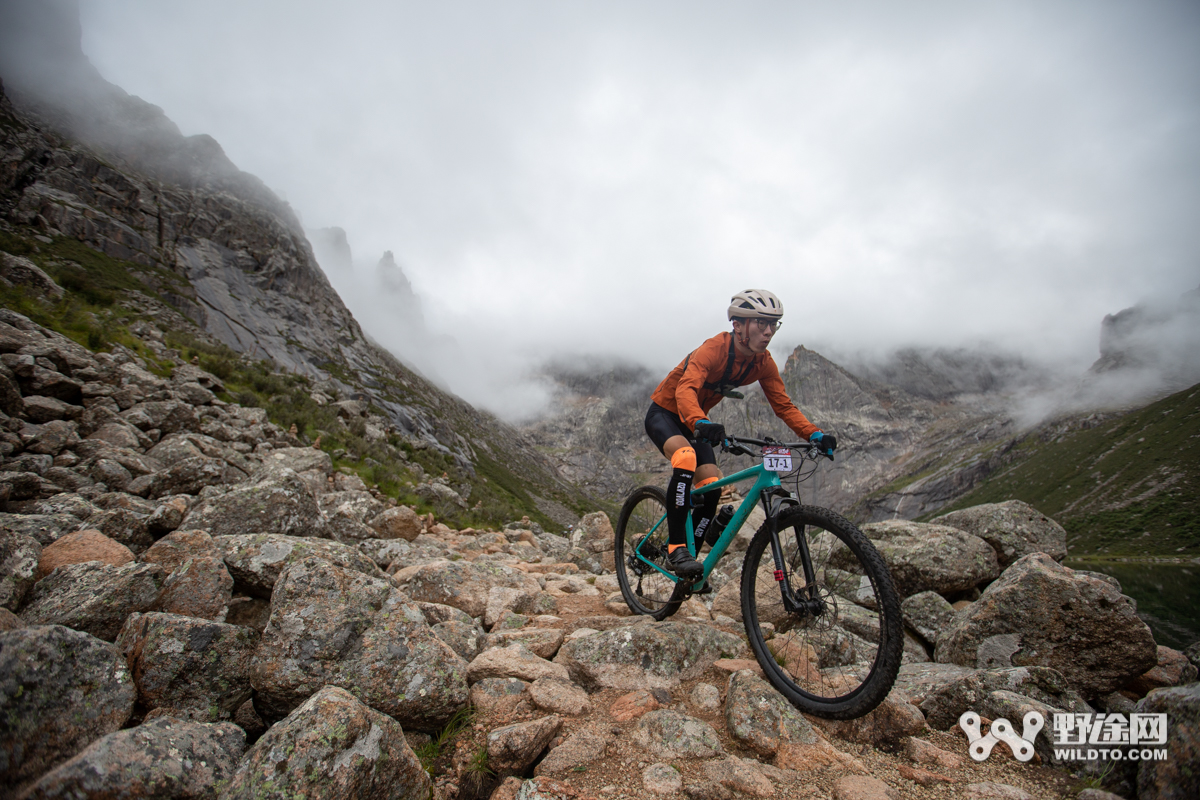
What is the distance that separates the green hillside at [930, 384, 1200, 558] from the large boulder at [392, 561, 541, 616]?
155896mm

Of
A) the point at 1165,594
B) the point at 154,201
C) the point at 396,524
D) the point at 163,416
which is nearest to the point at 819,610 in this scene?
the point at 396,524

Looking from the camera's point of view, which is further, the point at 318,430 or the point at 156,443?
the point at 318,430

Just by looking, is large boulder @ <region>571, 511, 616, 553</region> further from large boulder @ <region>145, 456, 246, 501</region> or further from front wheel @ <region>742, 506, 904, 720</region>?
front wheel @ <region>742, 506, 904, 720</region>

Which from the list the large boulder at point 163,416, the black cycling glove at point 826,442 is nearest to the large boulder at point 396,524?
the large boulder at point 163,416

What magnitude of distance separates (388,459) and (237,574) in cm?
2088

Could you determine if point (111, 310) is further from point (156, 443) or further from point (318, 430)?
point (156, 443)

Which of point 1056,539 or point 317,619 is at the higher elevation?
point 1056,539

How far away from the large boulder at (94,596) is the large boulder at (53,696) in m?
0.84

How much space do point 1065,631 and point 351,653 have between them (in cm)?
670

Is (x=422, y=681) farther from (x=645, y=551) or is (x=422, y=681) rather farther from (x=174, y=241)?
(x=174, y=241)

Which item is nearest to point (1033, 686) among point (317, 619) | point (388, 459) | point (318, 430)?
point (317, 619)

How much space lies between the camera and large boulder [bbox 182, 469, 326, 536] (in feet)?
16.3

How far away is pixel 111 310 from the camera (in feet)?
75.1

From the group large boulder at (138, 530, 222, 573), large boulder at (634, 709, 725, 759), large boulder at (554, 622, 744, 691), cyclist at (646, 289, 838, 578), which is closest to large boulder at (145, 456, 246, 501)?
large boulder at (138, 530, 222, 573)
